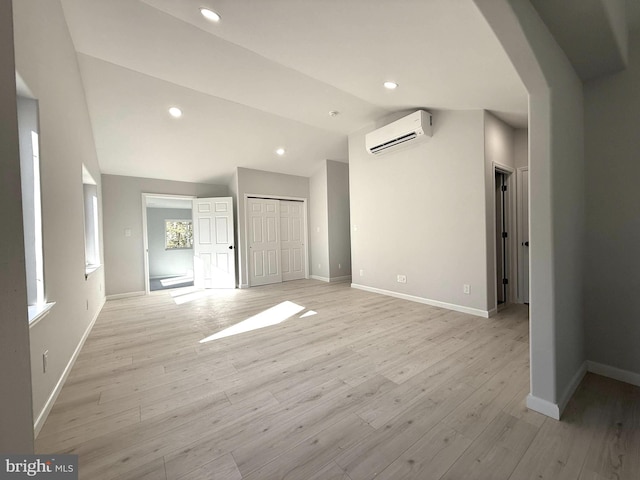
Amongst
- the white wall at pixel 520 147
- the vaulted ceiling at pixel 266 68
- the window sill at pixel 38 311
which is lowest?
the window sill at pixel 38 311

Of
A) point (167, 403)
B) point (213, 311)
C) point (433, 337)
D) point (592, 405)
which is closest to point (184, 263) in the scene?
point (213, 311)

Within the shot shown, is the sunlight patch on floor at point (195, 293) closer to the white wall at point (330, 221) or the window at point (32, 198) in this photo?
the white wall at point (330, 221)

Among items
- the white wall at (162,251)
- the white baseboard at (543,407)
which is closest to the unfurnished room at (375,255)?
the white baseboard at (543,407)

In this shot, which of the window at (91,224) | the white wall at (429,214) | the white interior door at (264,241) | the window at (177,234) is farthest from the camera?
the window at (177,234)

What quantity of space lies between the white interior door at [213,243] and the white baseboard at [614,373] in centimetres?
541

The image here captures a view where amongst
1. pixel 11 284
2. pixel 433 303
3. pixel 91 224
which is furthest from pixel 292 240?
pixel 11 284

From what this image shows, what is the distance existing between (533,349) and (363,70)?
2.88 meters

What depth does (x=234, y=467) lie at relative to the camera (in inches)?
50.2

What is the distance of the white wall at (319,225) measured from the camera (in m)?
6.08

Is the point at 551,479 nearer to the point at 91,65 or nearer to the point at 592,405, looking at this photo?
the point at 592,405

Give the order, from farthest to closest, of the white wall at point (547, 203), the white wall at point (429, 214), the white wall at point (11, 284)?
the white wall at point (429, 214)
the white wall at point (547, 203)
the white wall at point (11, 284)

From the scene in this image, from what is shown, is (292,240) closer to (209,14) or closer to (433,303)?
(433,303)

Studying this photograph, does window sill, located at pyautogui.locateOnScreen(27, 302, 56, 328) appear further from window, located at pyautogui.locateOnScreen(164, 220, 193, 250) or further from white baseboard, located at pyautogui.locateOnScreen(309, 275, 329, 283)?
window, located at pyautogui.locateOnScreen(164, 220, 193, 250)

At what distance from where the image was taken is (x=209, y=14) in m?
2.18
